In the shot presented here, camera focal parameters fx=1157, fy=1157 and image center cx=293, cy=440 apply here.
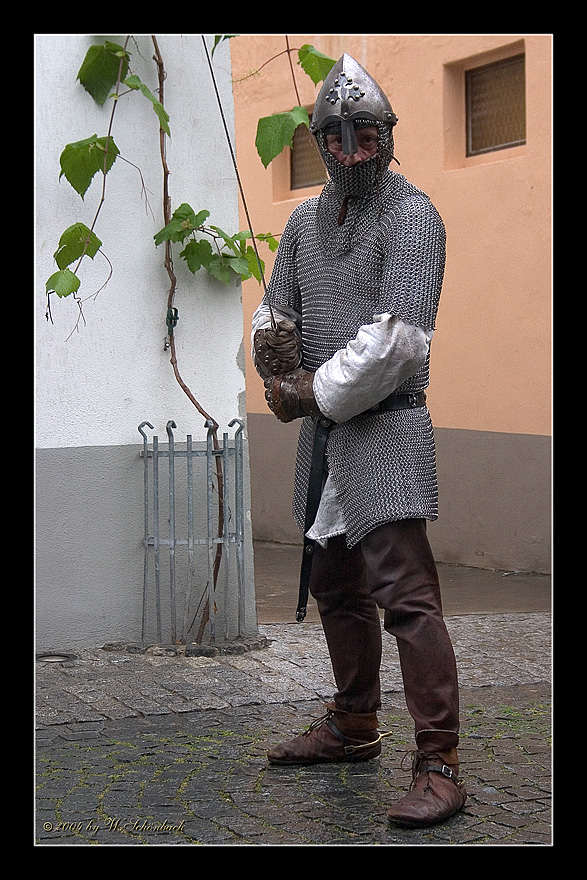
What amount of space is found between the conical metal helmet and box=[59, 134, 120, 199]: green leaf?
167cm

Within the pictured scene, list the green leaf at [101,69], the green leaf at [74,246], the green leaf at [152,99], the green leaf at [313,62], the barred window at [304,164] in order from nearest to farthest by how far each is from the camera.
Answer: the green leaf at [313,62]
the green leaf at [152,99]
the green leaf at [74,246]
the green leaf at [101,69]
the barred window at [304,164]

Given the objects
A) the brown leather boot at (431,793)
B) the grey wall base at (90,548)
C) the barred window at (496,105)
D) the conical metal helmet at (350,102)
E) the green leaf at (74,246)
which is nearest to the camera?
the brown leather boot at (431,793)

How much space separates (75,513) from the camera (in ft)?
16.4

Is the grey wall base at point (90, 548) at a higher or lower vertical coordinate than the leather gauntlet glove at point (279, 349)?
lower

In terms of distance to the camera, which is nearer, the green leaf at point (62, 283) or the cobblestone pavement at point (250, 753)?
the cobblestone pavement at point (250, 753)

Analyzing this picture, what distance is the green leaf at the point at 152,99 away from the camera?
15.1 ft

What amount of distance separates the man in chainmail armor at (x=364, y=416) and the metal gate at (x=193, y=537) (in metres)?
1.69

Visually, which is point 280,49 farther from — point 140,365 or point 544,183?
point 140,365

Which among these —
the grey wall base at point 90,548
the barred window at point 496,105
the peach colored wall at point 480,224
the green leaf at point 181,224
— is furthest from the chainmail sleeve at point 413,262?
the barred window at point 496,105

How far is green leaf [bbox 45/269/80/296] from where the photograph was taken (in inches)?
181

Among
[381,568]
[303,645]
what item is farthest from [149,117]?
[381,568]

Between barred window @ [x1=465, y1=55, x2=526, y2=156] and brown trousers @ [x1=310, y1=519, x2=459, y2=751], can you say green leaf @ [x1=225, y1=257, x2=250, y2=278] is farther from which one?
barred window @ [x1=465, y1=55, x2=526, y2=156]

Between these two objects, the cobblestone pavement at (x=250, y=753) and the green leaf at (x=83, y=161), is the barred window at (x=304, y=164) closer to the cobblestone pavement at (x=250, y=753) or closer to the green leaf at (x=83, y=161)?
the green leaf at (x=83, y=161)

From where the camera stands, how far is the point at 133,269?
5086 millimetres
